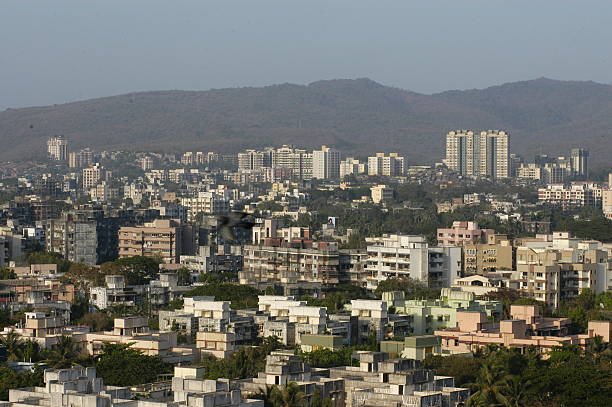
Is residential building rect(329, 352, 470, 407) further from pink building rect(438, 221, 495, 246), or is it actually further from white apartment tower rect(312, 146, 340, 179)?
white apartment tower rect(312, 146, 340, 179)

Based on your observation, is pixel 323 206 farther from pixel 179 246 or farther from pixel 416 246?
pixel 416 246

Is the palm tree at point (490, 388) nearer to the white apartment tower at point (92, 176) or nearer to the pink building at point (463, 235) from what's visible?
the pink building at point (463, 235)

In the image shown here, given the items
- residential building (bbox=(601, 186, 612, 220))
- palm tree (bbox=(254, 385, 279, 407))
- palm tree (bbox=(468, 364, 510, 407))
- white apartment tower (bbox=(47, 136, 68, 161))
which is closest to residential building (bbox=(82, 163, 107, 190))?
residential building (bbox=(601, 186, 612, 220))

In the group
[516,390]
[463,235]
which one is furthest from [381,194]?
[516,390]

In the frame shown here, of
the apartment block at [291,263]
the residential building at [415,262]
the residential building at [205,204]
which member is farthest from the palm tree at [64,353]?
the residential building at [205,204]

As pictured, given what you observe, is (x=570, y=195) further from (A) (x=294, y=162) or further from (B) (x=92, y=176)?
(A) (x=294, y=162)

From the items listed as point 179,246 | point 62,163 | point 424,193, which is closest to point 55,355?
point 179,246

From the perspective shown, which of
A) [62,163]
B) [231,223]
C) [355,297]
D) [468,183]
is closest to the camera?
[231,223]
